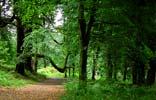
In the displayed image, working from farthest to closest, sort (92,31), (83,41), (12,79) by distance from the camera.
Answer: (12,79)
(92,31)
(83,41)

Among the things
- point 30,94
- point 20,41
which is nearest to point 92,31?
point 30,94

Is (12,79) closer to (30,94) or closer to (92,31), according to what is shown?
(92,31)

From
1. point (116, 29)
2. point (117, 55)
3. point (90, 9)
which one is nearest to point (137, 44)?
point (117, 55)

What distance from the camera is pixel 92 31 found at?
84.2 feet

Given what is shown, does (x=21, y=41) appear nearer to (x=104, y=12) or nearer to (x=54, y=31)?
(x=54, y=31)

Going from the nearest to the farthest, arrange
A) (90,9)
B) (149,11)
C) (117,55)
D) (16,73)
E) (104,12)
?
(149,11) → (104,12) → (90,9) → (117,55) → (16,73)

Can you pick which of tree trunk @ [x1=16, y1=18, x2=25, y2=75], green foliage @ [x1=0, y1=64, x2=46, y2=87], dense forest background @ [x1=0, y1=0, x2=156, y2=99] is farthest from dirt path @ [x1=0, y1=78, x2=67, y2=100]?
tree trunk @ [x1=16, y1=18, x2=25, y2=75]

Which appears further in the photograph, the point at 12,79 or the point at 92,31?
the point at 12,79

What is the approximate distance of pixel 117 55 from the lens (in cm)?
2934

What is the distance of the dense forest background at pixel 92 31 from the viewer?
1462 cm

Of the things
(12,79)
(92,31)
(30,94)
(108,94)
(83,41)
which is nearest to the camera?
(108,94)

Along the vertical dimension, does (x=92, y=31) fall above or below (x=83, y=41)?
above

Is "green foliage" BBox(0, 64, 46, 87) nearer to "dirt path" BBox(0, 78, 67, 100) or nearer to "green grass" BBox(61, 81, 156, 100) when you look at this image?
"dirt path" BBox(0, 78, 67, 100)

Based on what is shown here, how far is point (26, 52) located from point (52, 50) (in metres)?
6.53
